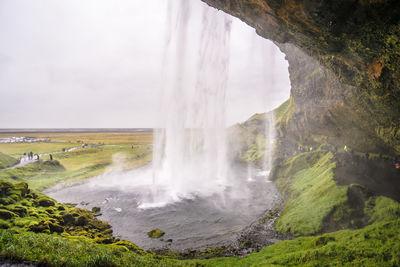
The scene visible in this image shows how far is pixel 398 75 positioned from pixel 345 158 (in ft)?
96.8

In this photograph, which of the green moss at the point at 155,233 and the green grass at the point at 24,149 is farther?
the green grass at the point at 24,149

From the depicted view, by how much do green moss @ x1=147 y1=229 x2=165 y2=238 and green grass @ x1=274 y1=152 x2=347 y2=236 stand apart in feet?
47.9

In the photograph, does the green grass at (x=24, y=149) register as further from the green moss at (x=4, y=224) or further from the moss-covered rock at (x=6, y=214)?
the green moss at (x=4, y=224)

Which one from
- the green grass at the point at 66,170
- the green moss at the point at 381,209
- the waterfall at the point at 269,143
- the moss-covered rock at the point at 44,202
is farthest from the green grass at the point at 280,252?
the waterfall at the point at 269,143

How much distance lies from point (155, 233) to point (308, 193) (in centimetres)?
2351

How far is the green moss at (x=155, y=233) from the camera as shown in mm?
25138

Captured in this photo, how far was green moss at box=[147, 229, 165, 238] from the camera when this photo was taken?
82.5 ft

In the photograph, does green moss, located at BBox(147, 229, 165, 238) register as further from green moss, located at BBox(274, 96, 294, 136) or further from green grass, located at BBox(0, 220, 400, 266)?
green moss, located at BBox(274, 96, 294, 136)

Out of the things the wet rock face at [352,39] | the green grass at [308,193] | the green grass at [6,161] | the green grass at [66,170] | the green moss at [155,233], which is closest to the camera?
the wet rock face at [352,39]

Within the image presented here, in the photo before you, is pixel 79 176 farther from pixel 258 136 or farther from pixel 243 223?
pixel 258 136

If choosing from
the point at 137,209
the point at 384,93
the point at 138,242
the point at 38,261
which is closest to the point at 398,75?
the point at 384,93

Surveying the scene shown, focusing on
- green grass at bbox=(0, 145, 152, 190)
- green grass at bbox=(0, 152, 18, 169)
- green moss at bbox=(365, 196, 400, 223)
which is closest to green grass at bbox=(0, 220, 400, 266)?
green moss at bbox=(365, 196, 400, 223)

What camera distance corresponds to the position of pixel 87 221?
27.0m

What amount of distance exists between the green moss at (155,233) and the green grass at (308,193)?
574 inches
